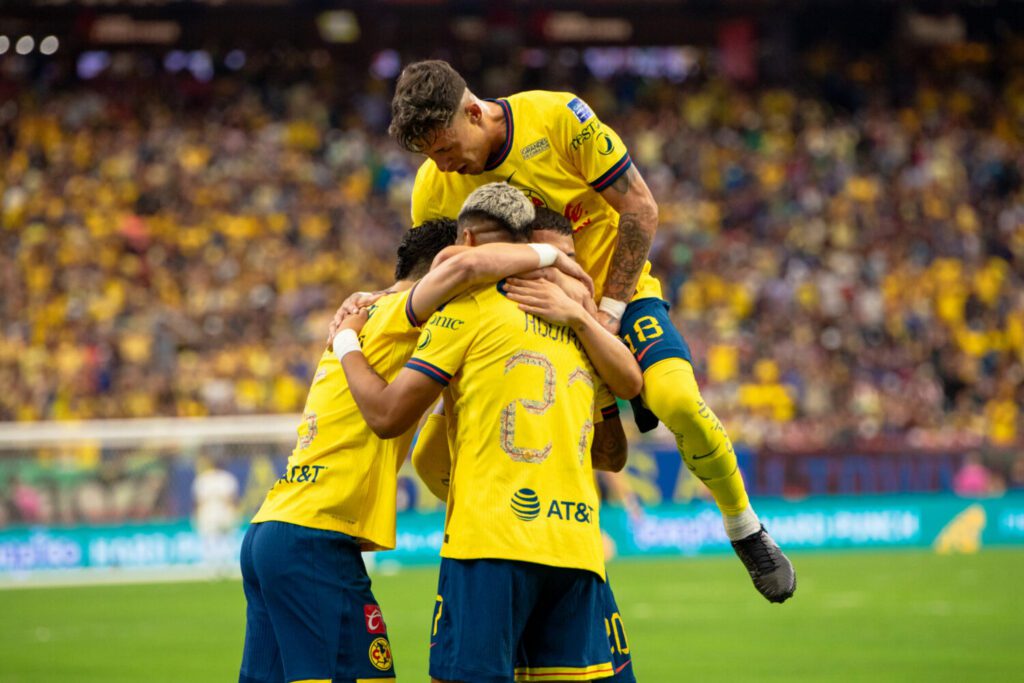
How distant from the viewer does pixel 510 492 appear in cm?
450

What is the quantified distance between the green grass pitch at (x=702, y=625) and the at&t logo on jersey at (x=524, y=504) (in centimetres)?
582

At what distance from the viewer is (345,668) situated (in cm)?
509

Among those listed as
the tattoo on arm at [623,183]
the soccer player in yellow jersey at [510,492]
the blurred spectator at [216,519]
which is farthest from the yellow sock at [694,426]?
the blurred spectator at [216,519]

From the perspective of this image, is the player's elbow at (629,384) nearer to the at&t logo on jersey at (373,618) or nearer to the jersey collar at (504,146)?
the jersey collar at (504,146)

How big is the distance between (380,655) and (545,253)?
158cm

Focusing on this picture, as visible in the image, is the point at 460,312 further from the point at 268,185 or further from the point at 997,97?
the point at 997,97

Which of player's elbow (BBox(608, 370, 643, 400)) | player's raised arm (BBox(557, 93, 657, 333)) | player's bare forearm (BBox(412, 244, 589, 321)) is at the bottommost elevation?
player's elbow (BBox(608, 370, 643, 400))

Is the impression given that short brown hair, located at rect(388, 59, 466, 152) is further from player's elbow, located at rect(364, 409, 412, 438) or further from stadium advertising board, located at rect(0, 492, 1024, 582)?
stadium advertising board, located at rect(0, 492, 1024, 582)

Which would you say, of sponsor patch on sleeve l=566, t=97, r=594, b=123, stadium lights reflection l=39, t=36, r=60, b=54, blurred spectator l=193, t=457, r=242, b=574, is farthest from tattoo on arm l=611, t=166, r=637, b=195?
stadium lights reflection l=39, t=36, r=60, b=54

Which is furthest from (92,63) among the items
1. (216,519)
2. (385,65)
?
(216,519)

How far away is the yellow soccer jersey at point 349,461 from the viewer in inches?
201

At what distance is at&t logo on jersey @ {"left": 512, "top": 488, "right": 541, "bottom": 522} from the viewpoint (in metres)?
4.50

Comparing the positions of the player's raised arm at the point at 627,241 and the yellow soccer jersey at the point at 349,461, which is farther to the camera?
the player's raised arm at the point at 627,241

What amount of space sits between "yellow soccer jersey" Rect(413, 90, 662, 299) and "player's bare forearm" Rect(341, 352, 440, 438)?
1.16m
